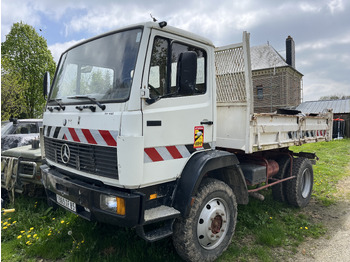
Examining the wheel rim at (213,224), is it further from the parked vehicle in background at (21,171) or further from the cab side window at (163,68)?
the parked vehicle in background at (21,171)

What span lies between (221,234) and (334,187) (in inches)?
181

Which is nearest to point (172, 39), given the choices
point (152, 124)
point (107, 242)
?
point (152, 124)

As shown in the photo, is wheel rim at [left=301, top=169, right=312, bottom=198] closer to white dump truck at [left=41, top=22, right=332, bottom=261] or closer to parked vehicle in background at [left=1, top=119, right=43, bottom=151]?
white dump truck at [left=41, top=22, right=332, bottom=261]

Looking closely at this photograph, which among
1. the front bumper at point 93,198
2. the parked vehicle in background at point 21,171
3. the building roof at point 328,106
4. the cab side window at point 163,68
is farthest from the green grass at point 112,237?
the building roof at point 328,106

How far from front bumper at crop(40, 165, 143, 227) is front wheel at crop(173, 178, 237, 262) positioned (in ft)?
2.07

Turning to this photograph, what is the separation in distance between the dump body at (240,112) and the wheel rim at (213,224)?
859 millimetres

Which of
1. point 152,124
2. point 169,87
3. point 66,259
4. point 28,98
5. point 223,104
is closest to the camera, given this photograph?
point 152,124

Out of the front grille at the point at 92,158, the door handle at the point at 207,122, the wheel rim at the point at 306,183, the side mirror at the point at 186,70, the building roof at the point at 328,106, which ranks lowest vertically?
the wheel rim at the point at 306,183

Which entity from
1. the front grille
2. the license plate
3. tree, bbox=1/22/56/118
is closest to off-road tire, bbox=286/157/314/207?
the front grille

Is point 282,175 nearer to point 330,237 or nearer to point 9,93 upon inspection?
point 330,237

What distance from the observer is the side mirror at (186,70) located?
8.25 feet

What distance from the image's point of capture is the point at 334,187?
6.38 m

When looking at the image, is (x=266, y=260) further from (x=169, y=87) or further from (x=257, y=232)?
(x=169, y=87)

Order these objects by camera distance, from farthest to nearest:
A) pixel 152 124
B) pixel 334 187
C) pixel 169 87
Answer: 1. pixel 334 187
2. pixel 169 87
3. pixel 152 124
